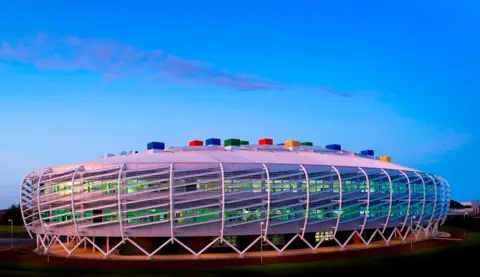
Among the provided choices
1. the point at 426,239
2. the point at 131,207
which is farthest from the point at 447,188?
the point at 131,207

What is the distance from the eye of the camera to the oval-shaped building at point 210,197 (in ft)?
179

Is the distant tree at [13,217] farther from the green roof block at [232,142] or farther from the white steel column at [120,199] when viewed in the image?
the white steel column at [120,199]

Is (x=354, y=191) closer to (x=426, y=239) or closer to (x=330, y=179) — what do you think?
(x=330, y=179)

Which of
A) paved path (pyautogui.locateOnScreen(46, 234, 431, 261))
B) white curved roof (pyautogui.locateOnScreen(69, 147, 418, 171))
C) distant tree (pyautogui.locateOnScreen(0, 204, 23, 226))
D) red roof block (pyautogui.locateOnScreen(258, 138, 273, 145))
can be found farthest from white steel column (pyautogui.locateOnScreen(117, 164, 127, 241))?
distant tree (pyautogui.locateOnScreen(0, 204, 23, 226))

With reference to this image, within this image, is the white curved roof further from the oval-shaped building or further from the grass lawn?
the grass lawn

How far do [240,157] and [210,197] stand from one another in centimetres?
933

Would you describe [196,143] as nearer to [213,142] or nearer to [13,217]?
[213,142]

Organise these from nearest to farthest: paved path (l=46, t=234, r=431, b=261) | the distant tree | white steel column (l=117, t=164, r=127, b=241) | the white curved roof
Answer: white steel column (l=117, t=164, r=127, b=241), paved path (l=46, t=234, r=431, b=261), the white curved roof, the distant tree

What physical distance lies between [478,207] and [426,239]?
297ft

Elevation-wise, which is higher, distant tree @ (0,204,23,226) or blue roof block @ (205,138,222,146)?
blue roof block @ (205,138,222,146)

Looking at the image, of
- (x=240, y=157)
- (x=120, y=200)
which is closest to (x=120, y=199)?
(x=120, y=200)

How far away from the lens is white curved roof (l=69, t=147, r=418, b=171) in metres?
59.1

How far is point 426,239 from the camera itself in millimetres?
74500

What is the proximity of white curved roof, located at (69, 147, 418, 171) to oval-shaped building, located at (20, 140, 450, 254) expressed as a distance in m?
0.20
